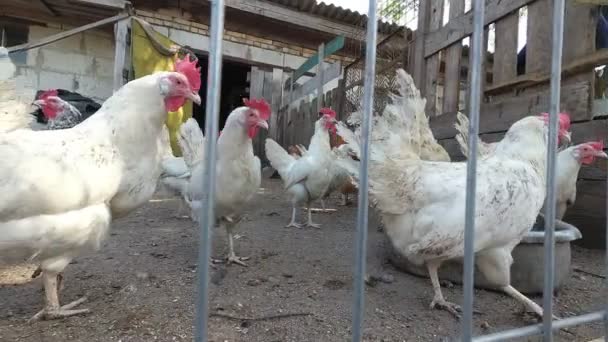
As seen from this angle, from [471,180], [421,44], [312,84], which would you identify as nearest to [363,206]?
[471,180]

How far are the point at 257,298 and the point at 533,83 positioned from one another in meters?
3.08

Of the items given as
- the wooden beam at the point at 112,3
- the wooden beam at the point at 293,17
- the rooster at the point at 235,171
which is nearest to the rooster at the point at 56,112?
the wooden beam at the point at 112,3

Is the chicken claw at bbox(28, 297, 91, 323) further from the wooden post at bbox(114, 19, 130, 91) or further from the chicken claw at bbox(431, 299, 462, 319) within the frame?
the wooden post at bbox(114, 19, 130, 91)

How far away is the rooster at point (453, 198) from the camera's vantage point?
183 cm

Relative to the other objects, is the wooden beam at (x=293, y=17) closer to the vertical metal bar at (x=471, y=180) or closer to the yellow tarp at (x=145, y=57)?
the yellow tarp at (x=145, y=57)

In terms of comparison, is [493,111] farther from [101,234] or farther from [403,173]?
[101,234]

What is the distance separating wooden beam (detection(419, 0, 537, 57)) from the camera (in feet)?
11.4

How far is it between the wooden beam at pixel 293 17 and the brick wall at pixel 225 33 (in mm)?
769

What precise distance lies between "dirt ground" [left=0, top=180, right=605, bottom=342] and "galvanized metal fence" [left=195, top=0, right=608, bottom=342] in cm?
59

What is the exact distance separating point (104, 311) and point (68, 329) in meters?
0.18

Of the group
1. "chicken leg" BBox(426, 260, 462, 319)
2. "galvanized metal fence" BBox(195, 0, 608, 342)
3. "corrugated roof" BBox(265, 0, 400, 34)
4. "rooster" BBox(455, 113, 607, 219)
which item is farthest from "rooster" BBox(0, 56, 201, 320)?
"corrugated roof" BBox(265, 0, 400, 34)

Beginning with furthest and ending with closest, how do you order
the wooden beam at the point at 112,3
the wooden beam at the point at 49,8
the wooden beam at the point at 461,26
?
the wooden beam at the point at 49,8, the wooden beam at the point at 112,3, the wooden beam at the point at 461,26

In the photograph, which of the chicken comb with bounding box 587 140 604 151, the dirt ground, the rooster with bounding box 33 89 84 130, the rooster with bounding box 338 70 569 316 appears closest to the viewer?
the dirt ground

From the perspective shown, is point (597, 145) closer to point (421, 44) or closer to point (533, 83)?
point (533, 83)
